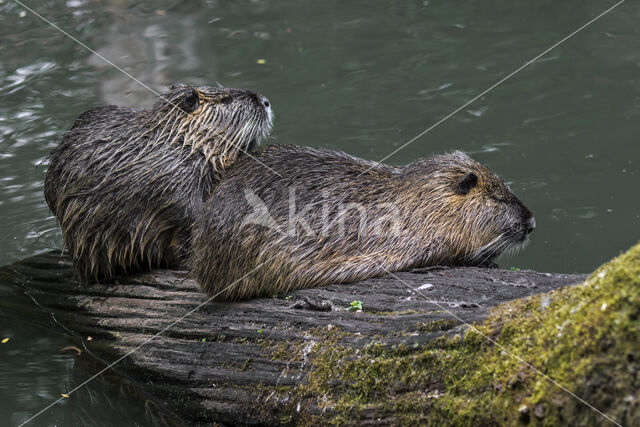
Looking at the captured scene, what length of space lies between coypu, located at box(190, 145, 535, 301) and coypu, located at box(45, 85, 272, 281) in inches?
9.6

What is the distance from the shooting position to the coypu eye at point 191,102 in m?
4.44

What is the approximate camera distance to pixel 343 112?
750cm

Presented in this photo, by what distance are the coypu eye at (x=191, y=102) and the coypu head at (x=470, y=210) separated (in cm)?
135

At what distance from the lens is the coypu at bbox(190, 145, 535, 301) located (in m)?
3.74

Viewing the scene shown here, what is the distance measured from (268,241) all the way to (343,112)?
3932 millimetres

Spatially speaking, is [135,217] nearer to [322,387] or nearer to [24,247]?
[322,387]

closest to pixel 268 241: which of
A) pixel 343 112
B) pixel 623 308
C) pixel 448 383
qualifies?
pixel 448 383

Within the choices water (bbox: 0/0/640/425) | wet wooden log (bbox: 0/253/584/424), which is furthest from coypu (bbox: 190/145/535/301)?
water (bbox: 0/0/640/425)

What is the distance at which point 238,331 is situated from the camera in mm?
3457

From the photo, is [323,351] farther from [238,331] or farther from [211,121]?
[211,121]

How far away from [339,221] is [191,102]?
1281 millimetres

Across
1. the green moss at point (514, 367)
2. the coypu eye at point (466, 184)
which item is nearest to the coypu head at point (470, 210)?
the coypu eye at point (466, 184)

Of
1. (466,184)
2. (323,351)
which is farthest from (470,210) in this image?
(323,351)

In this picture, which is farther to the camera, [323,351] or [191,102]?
[191,102]
